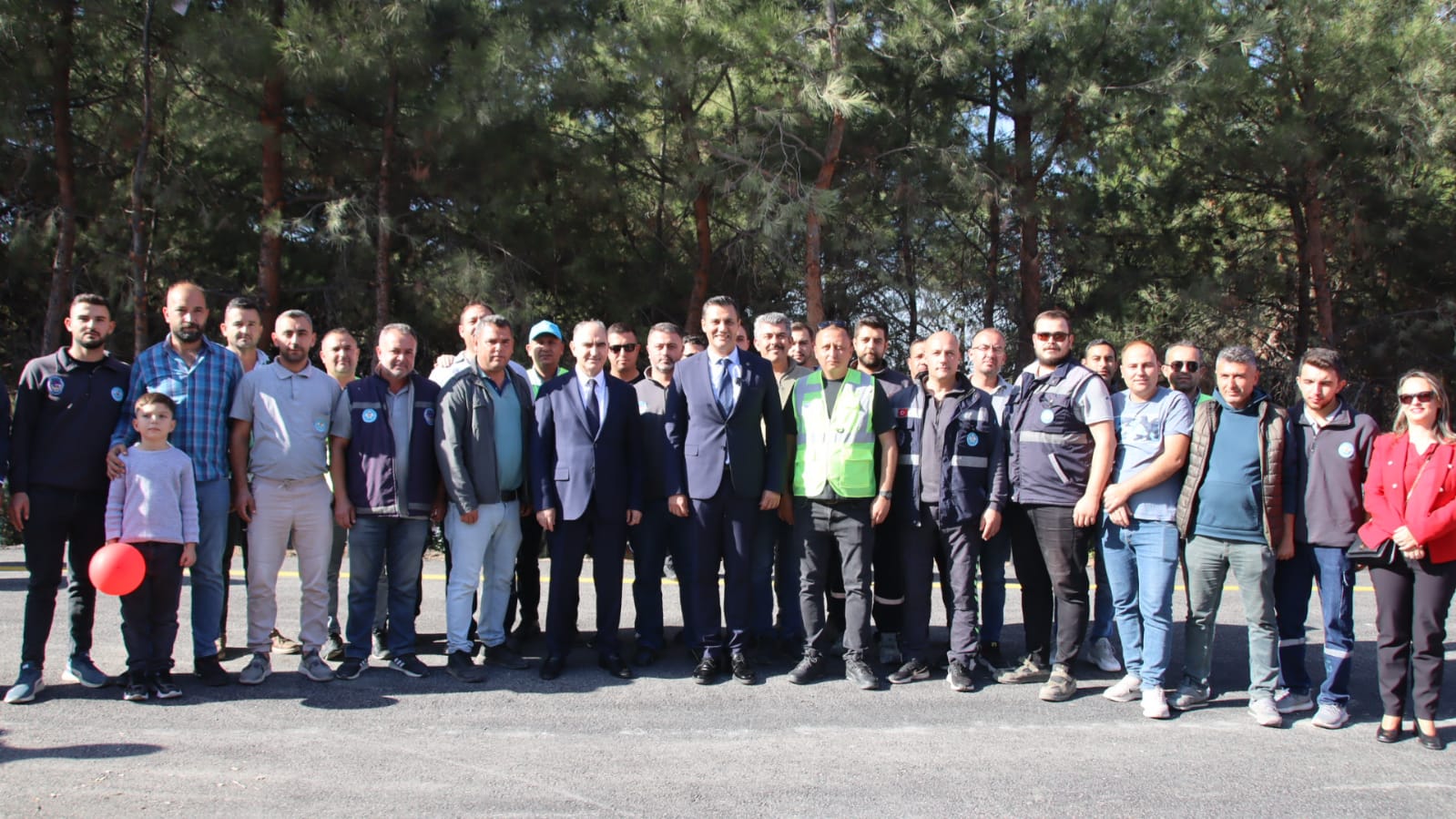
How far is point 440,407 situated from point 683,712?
211cm

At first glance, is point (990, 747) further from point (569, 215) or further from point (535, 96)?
point (569, 215)

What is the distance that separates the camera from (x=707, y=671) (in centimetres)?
533

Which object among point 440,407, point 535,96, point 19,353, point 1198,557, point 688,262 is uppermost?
point 535,96

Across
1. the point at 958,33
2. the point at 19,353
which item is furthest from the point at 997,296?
the point at 19,353

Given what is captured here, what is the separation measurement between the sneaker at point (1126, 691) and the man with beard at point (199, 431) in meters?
4.59

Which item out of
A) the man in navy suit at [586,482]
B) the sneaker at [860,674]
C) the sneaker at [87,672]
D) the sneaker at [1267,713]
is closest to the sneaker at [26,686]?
the sneaker at [87,672]

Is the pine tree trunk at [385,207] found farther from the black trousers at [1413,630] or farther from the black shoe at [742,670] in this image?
the black trousers at [1413,630]

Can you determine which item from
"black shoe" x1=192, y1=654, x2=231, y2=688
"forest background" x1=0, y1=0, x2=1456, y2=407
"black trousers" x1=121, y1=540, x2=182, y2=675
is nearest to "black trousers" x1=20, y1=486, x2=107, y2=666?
"black trousers" x1=121, y1=540, x2=182, y2=675

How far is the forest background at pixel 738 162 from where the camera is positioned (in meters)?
11.4

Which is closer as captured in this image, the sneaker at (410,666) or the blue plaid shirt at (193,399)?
the blue plaid shirt at (193,399)

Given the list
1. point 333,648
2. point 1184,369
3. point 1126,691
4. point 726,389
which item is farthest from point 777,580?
point 1184,369

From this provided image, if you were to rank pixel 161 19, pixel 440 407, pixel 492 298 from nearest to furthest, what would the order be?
pixel 440 407 → pixel 161 19 → pixel 492 298

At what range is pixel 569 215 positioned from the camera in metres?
13.4

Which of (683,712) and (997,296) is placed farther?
(997,296)
